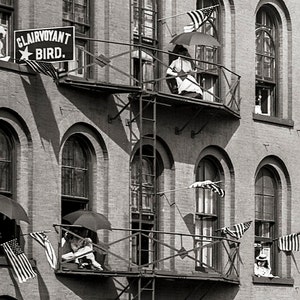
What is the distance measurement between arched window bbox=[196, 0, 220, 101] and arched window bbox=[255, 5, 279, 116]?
1980mm

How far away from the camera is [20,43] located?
39031 millimetres

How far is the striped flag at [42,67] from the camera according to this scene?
126 ft

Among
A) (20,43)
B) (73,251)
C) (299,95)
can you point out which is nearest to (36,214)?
(73,251)

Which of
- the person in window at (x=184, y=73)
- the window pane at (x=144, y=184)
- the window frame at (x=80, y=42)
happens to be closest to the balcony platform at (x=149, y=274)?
the window pane at (x=144, y=184)

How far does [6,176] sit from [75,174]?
2.60 metres

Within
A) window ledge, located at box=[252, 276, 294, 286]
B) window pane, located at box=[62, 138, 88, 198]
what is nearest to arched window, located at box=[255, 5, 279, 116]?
window ledge, located at box=[252, 276, 294, 286]

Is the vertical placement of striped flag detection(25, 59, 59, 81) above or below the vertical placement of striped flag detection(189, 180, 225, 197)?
above

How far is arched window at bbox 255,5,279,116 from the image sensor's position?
4775 cm

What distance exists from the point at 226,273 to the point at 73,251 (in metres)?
6.09

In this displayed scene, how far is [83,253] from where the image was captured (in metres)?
40.2

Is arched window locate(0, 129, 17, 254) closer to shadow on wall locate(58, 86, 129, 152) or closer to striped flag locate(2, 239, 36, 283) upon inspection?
striped flag locate(2, 239, 36, 283)

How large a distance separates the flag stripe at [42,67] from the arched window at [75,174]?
102 inches

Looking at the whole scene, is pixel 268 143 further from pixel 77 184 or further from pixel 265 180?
pixel 77 184

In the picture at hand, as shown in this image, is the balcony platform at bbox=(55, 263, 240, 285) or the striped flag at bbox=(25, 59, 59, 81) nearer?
the striped flag at bbox=(25, 59, 59, 81)
